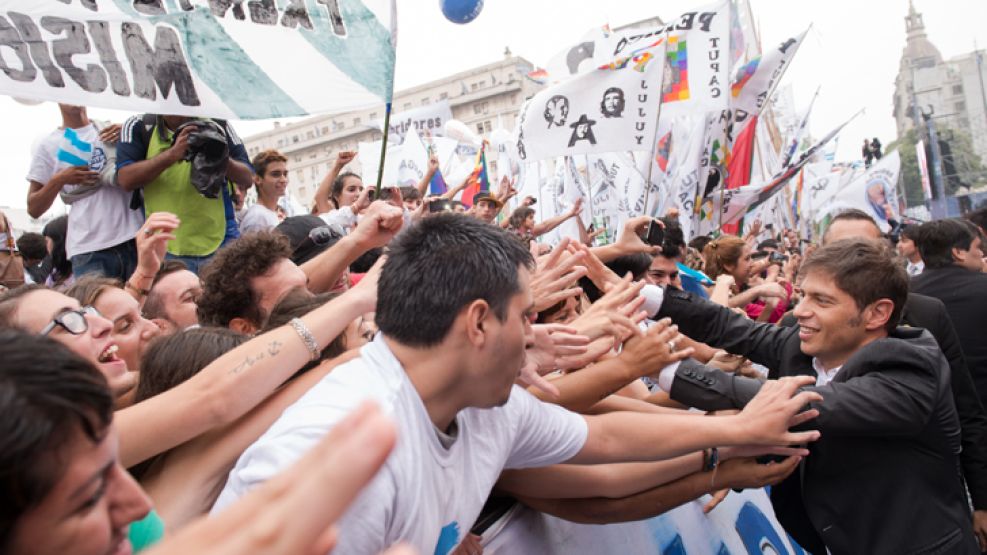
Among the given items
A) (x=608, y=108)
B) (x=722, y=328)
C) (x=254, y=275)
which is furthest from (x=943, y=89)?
(x=254, y=275)

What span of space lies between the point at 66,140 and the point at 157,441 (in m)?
3.28

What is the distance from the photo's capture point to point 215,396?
1.66 meters

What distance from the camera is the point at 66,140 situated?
4.15 meters

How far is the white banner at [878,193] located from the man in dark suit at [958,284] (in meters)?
11.8

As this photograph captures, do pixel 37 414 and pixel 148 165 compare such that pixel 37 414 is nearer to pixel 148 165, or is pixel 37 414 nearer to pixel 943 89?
pixel 148 165

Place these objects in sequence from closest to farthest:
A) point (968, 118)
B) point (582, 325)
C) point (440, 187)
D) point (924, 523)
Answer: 1. point (924, 523)
2. point (582, 325)
3. point (440, 187)
4. point (968, 118)

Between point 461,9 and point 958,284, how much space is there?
4.13 metres

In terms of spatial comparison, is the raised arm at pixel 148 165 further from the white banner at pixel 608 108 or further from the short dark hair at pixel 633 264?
the white banner at pixel 608 108

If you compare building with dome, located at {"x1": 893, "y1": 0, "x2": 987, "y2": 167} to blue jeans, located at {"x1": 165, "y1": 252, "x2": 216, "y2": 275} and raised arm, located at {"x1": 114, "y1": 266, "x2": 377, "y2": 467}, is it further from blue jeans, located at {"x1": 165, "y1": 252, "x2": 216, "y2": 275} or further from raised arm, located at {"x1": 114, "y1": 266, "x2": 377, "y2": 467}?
raised arm, located at {"x1": 114, "y1": 266, "x2": 377, "y2": 467}

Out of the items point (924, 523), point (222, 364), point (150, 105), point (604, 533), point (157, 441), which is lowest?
point (604, 533)

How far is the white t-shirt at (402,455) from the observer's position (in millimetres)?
1436

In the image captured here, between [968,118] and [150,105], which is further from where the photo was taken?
[968,118]

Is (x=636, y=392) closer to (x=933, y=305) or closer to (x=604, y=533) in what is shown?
(x=604, y=533)

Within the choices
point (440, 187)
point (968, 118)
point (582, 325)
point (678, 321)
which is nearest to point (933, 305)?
point (678, 321)
